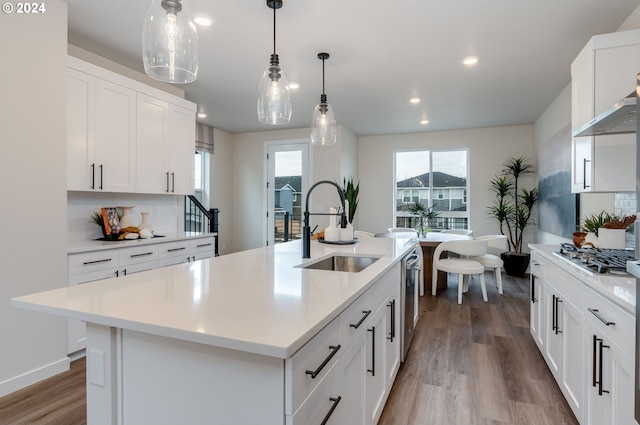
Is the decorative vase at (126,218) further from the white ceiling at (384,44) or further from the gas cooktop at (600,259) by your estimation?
the gas cooktop at (600,259)

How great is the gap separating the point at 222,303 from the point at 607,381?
1582 mm

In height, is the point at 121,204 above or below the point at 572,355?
above

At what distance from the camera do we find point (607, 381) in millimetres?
1427

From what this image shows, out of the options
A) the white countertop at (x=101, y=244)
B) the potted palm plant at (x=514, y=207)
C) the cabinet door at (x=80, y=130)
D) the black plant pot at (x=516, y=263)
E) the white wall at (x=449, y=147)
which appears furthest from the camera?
the white wall at (x=449, y=147)

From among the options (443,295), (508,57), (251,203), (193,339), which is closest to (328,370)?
(193,339)

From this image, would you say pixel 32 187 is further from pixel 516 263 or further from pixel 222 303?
pixel 516 263

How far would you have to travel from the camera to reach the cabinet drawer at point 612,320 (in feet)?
4.02

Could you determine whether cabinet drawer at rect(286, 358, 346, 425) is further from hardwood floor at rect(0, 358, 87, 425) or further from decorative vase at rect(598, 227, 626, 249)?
decorative vase at rect(598, 227, 626, 249)

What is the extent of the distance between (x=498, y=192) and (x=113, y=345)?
6.51 m

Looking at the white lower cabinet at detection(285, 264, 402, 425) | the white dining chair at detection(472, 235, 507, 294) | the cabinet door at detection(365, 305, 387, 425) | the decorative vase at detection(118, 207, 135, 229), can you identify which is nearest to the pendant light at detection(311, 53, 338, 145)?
the white lower cabinet at detection(285, 264, 402, 425)

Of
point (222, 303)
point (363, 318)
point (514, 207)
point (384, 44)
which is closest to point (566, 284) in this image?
point (363, 318)

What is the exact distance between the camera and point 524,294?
465 centimetres

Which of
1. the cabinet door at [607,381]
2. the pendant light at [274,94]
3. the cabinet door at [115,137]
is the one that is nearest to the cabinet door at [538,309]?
the cabinet door at [607,381]

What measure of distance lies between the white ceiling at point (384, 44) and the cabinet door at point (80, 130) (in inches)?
18.3
